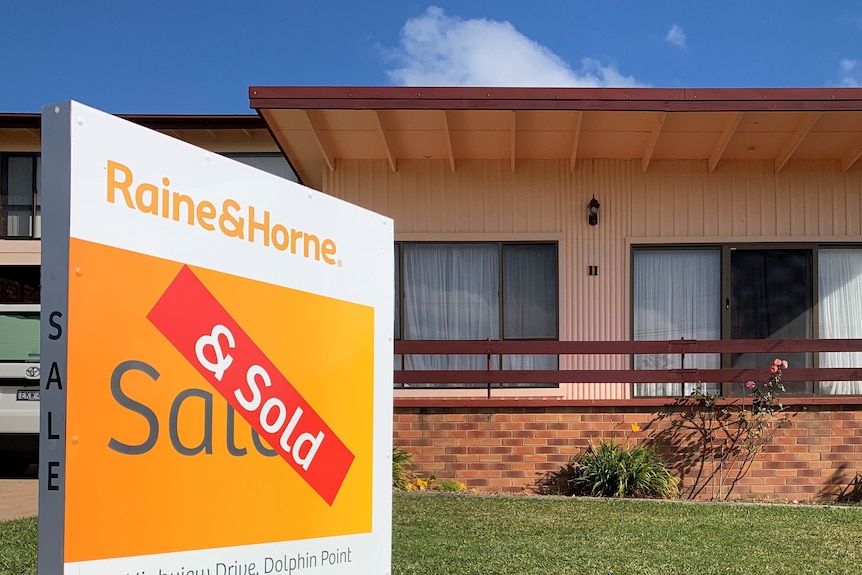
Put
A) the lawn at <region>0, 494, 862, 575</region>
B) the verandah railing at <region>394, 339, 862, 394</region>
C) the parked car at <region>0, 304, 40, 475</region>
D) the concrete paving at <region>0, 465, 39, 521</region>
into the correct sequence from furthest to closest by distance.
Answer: the parked car at <region>0, 304, 40, 475</region> → the verandah railing at <region>394, 339, 862, 394</region> → the concrete paving at <region>0, 465, 39, 521</region> → the lawn at <region>0, 494, 862, 575</region>

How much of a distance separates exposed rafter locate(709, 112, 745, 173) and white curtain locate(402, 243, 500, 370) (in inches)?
115

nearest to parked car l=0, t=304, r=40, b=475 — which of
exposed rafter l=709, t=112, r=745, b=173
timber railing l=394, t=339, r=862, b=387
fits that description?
timber railing l=394, t=339, r=862, b=387

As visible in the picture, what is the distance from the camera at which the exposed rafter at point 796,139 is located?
9722mm

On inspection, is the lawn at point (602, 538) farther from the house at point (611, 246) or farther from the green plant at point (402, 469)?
the house at point (611, 246)

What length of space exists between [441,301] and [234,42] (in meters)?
19.8

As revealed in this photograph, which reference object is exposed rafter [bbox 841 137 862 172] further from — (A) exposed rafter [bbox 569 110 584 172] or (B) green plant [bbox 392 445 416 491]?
(B) green plant [bbox 392 445 416 491]

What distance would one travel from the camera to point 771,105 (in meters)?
9.41

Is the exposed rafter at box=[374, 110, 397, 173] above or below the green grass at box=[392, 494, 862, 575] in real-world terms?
above

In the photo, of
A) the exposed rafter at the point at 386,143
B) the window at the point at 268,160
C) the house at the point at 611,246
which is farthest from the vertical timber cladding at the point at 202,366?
the window at the point at 268,160

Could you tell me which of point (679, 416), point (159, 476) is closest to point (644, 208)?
point (679, 416)

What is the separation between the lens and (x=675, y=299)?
10977mm

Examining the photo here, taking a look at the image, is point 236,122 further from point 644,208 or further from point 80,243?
point 80,243

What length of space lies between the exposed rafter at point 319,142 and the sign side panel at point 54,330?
7.75 metres

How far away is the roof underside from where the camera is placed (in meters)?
9.41
